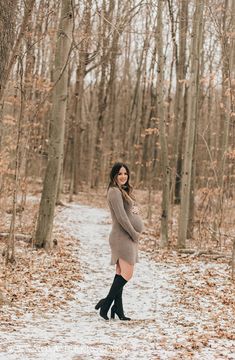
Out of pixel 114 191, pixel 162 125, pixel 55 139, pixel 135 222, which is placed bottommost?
pixel 135 222

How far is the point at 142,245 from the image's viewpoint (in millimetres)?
11617

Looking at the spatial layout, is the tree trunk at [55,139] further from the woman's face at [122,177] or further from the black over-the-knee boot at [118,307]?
the black over-the-knee boot at [118,307]

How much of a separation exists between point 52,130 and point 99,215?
7.79 m

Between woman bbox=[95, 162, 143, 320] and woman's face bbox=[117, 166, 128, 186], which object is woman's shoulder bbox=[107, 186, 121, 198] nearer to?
woman bbox=[95, 162, 143, 320]

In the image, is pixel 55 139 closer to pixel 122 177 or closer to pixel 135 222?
pixel 122 177

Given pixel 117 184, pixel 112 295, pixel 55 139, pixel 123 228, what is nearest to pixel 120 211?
pixel 123 228

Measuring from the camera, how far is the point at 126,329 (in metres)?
4.86

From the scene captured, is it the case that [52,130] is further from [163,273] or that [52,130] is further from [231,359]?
[231,359]

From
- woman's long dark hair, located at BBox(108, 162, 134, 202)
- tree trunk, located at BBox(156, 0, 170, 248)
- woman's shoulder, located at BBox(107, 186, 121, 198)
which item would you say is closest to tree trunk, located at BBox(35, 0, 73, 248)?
tree trunk, located at BBox(156, 0, 170, 248)

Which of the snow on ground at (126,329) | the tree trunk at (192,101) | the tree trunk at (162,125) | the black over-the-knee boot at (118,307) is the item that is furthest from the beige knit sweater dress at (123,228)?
the tree trunk at (162,125)

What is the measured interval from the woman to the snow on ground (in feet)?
0.80

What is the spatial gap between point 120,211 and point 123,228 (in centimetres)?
23

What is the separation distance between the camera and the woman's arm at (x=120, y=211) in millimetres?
Result: 5184

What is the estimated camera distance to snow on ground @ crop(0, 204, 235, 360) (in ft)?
13.0
